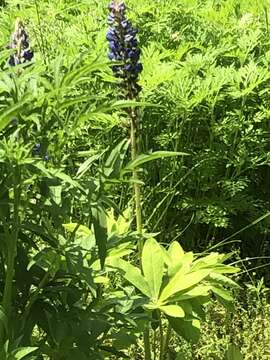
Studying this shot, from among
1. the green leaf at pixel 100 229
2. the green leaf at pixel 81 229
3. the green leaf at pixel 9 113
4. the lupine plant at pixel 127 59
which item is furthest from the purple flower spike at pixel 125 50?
the green leaf at pixel 9 113

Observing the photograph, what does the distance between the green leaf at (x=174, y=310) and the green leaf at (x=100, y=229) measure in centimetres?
55

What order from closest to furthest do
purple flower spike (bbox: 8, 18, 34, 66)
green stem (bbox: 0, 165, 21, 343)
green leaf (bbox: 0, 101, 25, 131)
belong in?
green leaf (bbox: 0, 101, 25, 131)
green stem (bbox: 0, 165, 21, 343)
purple flower spike (bbox: 8, 18, 34, 66)

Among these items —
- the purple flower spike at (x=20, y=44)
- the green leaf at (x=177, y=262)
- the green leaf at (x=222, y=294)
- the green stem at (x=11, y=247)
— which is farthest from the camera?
the green leaf at (x=222, y=294)

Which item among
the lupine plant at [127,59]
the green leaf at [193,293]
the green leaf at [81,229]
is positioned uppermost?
the lupine plant at [127,59]

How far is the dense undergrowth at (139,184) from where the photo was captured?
64.0 inches

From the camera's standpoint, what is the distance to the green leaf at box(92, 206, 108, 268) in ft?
5.21

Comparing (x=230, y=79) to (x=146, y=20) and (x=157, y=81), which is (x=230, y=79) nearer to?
(x=157, y=81)

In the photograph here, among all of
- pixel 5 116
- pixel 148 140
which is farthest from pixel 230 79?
pixel 5 116

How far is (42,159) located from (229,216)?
1946 mm

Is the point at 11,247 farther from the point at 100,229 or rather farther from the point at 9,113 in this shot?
the point at 9,113

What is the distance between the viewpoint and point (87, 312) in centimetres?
182

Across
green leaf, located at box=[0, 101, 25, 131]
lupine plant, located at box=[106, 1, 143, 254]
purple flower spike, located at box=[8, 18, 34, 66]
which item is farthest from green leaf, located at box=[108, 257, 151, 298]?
green leaf, located at box=[0, 101, 25, 131]

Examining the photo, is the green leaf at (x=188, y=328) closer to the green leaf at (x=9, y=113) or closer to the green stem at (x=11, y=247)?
the green stem at (x=11, y=247)

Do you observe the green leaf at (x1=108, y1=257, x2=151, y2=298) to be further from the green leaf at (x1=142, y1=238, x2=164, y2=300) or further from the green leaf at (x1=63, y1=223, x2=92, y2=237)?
the green leaf at (x1=63, y1=223, x2=92, y2=237)
